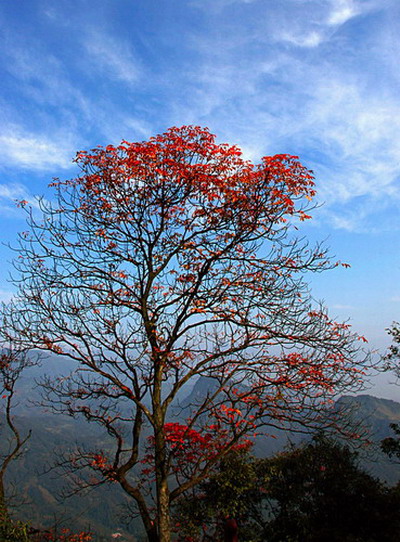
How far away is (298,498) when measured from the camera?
14.4 meters

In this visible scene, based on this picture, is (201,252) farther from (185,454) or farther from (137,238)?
(185,454)

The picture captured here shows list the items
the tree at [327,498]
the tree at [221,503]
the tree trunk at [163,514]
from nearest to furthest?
1. the tree trunk at [163,514]
2. the tree at [327,498]
3. the tree at [221,503]

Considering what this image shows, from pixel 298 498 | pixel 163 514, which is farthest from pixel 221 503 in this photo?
pixel 163 514

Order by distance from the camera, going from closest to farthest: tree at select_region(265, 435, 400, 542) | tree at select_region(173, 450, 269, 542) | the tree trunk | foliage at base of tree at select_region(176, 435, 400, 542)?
the tree trunk < tree at select_region(265, 435, 400, 542) < foliage at base of tree at select_region(176, 435, 400, 542) < tree at select_region(173, 450, 269, 542)

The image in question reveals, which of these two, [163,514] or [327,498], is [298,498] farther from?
[163,514]

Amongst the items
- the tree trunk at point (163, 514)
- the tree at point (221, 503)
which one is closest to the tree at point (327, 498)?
the tree at point (221, 503)

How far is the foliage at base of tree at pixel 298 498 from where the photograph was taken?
12.6 m

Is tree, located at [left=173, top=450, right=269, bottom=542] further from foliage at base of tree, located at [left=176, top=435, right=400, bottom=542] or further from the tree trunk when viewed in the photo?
the tree trunk

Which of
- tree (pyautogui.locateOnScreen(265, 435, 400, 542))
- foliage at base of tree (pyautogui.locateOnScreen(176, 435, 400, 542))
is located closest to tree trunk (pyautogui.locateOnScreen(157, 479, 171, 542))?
foliage at base of tree (pyautogui.locateOnScreen(176, 435, 400, 542))

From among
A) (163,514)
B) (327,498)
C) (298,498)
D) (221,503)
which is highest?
(163,514)

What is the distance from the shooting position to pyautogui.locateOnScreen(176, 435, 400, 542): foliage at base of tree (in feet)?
41.3

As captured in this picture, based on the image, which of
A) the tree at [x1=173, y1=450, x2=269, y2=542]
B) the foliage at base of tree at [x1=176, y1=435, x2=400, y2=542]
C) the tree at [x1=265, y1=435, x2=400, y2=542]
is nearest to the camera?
the tree at [x1=265, y1=435, x2=400, y2=542]

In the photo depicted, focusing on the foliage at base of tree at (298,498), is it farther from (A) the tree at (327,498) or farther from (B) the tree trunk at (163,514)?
(B) the tree trunk at (163,514)

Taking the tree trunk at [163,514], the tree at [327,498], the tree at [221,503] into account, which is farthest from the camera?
the tree at [221,503]
